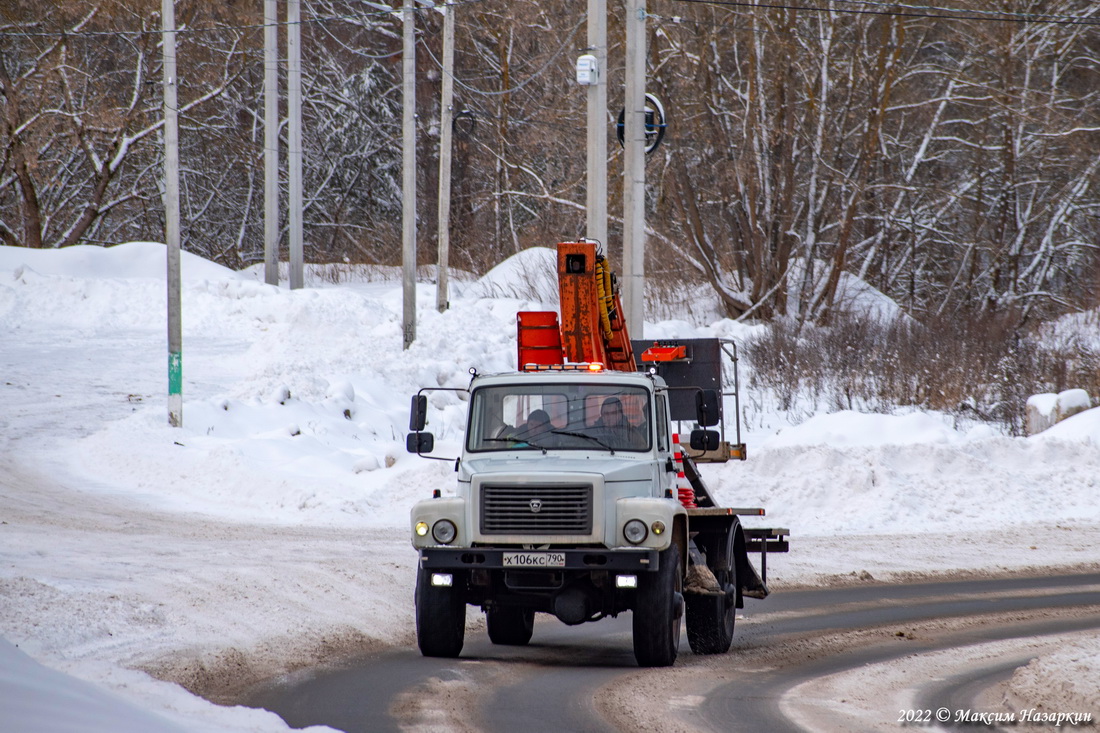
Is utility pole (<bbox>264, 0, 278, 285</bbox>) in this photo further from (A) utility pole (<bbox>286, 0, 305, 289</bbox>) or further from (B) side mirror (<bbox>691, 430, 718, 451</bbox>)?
(B) side mirror (<bbox>691, 430, 718, 451</bbox>)

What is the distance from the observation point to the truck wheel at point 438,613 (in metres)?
9.30

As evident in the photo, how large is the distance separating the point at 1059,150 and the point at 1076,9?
3.89m

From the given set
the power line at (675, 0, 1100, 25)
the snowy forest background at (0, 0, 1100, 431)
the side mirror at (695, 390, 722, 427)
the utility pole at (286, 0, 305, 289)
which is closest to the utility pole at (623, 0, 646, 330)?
the snowy forest background at (0, 0, 1100, 431)

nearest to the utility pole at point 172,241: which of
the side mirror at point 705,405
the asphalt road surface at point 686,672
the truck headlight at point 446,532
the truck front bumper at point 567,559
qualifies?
the asphalt road surface at point 686,672

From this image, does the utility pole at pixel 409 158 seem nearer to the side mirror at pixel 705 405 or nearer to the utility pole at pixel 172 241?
the utility pole at pixel 172 241

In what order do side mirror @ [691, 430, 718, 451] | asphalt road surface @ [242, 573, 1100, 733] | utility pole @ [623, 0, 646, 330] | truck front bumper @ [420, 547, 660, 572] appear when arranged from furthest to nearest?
1. utility pole @ [623, 0, 646, 330]
2. side mirror @ [691, 430, 718, 451]
3. truck front bumper @ [420, 547, 660, 572]
4. asphalt road surface @ [242, 573, 1100, 733]

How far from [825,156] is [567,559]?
27300 mm

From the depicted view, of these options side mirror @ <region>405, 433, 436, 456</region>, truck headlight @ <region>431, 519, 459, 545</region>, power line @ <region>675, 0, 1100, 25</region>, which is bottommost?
Answer: truck headlight @ <region>431, 519, 459, 545</region>

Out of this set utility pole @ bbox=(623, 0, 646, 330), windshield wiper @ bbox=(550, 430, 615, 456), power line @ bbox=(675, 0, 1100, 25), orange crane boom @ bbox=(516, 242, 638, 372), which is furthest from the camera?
power line @ bbox=(675, 0, 1100, 25)

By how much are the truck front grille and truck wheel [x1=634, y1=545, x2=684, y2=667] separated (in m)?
0.61

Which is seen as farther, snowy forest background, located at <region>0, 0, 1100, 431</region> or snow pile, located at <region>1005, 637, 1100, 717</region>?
snowy forest background, located at <region>0, 0, 1100, 431</region>

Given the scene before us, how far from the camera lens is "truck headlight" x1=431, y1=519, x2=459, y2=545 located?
917 cm

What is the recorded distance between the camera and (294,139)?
35906mm

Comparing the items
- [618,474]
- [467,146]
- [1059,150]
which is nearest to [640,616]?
[618,474]
